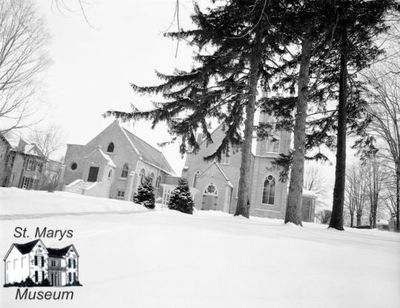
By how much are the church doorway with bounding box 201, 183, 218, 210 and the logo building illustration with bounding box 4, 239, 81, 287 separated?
82.1 feet

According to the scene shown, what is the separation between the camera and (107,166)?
95.8ft

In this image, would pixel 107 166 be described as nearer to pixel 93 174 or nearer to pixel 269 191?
pixel 93 174

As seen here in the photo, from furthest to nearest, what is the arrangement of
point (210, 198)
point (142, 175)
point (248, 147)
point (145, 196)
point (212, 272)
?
point (142, 175)
point (210, 198)
point (145, 196)
point (248, 147)
point (212, 272)

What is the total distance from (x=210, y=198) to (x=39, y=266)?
25.3m

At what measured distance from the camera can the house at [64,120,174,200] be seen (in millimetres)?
28797

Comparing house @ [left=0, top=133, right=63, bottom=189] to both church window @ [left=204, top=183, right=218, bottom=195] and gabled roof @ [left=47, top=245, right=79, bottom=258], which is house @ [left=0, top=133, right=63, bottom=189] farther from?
gabled roof @ [left=47, top=245, right=79, bottom=258]

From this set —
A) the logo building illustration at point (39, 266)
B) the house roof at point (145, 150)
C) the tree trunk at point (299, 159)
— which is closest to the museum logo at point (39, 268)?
the logo building illustration at point (39, 266)

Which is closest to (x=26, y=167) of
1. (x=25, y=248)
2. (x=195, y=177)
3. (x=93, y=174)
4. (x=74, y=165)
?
(x=74, y=165)

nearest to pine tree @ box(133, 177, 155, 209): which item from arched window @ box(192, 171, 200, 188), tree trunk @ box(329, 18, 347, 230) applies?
tree trunk @ box(329, 18, 347, 230)

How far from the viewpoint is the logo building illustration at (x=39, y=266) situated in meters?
1.49

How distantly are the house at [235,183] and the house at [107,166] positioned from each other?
6.91 metres

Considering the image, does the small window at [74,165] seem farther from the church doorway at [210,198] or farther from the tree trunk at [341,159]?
the tree trunk at [341,159]

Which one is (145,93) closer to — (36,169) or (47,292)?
(47,292)

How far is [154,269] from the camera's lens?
1913 millimetres
